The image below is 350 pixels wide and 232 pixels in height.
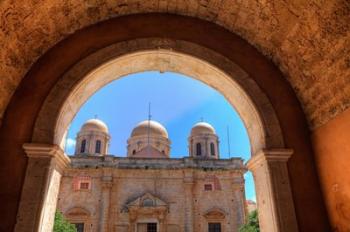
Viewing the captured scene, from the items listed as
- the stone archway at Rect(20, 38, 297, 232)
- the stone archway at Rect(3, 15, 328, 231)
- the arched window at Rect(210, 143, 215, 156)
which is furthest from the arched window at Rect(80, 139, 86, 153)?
the stone archway at Rect(3, 15, 328, 231)

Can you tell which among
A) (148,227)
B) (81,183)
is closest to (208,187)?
(148,227)

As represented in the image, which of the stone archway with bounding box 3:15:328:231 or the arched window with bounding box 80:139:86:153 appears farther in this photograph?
the arched window with bounding box 80:139:86:153

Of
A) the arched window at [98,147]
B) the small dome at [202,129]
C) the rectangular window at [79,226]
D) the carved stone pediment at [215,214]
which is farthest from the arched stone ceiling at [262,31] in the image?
the small dome at [202,129]

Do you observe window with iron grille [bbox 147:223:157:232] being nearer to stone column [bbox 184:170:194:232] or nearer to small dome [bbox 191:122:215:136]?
stone column [bbox 184:170:194:232]

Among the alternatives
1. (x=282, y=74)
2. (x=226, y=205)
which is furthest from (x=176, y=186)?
(x=282, y=74)

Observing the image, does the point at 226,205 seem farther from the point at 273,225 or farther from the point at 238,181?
the point at 273,225

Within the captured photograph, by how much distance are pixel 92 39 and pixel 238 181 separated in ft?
67.3

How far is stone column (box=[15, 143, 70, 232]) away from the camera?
3.54 meters

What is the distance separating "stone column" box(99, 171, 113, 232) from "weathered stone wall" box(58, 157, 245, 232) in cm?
14

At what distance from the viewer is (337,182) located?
12.7 feet

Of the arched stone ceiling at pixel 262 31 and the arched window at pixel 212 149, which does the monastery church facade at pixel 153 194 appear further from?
the arched stone ceiling at pixel 262 31

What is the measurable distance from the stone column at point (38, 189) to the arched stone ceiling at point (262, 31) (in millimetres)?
928

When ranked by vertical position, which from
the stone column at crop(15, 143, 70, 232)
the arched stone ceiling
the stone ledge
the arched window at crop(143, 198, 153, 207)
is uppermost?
the stone ledge

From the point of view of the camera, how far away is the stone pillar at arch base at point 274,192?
3.85m
